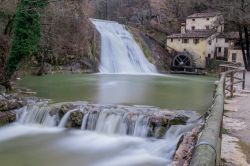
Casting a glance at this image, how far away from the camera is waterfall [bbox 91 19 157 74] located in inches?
1388


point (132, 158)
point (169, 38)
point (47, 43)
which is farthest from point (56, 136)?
point (169, 38)

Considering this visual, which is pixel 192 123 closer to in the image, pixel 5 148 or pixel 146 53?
pixel 5 148

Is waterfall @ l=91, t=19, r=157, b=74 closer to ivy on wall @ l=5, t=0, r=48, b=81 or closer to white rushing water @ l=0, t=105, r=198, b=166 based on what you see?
ivy on wall @ l=5, t=0, r=48, b=81

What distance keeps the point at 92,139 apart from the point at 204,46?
32.4 metres

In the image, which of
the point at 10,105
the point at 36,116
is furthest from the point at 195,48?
the point at 36,116

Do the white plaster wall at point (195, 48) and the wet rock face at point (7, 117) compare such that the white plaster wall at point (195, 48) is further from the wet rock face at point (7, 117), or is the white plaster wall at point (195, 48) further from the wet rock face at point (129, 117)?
the wet rock face at point (7, 117)

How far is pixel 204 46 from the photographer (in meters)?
41.0

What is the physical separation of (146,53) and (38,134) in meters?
29.0

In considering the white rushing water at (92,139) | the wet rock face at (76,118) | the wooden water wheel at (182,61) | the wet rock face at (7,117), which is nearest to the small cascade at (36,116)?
the white rushing water at (92,139)

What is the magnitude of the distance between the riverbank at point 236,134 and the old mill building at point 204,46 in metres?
29.1

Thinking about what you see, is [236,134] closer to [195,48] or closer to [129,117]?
[129,117]

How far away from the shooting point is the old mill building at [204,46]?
135 feet

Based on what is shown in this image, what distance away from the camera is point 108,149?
1023 cm

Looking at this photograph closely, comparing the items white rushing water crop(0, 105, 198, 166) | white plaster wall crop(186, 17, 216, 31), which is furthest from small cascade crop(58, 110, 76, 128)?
white plaster wall crop(186, 17, 216, 31)
